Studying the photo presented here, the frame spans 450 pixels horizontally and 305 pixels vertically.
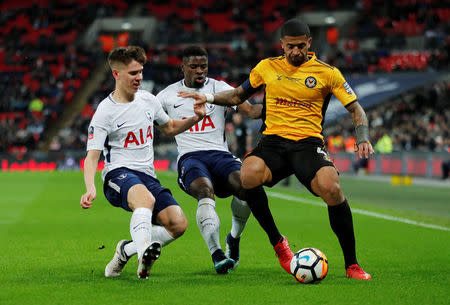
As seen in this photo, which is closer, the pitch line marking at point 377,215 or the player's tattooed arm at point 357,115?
the player's tattooed arm at point 357,115

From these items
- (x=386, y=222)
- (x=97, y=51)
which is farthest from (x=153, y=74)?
(x=386, y=222)

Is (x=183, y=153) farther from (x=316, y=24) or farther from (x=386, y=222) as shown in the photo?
(x=316, y=24)

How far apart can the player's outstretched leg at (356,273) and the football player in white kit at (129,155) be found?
1429 millimetres

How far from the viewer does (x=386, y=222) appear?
41.1ft

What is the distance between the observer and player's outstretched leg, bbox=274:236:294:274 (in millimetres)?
7007

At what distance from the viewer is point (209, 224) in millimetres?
7301

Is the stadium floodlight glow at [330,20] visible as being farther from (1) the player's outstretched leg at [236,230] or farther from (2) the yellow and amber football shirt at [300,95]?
(2) the yellow and amber football shirt at [300,95]

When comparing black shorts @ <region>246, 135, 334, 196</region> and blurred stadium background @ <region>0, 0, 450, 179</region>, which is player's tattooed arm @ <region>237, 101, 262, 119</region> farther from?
blurred stadium background @ <region>0, 0, 450, 179</region>

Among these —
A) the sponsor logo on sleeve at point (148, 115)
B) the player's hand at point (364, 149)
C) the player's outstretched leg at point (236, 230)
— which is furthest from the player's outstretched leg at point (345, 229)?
the sponsor logo on sleeve at point (148, 115)

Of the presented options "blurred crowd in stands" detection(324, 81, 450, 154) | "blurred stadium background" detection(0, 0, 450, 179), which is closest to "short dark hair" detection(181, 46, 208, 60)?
"blurred stadium background" detection(0, 0, 450, 179)

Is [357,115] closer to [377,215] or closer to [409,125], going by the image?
[377,215]

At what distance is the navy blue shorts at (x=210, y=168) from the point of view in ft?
25.7

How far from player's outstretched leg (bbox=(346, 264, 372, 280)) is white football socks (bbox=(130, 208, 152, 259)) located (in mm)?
1689

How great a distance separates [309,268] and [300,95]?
5.17ft
